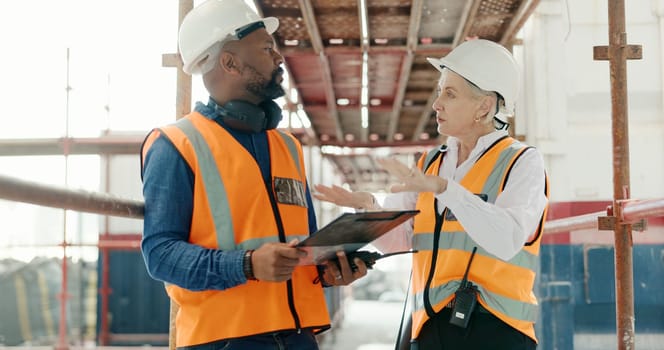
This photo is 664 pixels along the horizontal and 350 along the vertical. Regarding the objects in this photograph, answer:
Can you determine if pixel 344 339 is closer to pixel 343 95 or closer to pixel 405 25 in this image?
pixel 343 95

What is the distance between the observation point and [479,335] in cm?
232

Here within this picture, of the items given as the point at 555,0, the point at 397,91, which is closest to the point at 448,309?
the point at 555,0

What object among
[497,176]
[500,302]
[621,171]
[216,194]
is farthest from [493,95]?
[621,171]

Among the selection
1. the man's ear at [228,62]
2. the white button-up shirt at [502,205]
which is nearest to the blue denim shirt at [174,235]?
the man's ear at [228,62]

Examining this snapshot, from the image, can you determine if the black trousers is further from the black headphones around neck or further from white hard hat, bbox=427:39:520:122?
the black headphones around neck

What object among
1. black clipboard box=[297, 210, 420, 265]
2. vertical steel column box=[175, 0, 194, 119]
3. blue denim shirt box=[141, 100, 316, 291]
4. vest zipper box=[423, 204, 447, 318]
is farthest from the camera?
vertical steel column box=[175, 0, 194, 119]

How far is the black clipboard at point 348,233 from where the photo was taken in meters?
1.93

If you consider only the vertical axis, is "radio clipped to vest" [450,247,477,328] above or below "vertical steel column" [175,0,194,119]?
below

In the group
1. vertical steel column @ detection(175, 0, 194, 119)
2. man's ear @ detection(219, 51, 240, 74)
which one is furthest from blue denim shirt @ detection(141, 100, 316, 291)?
vertical steel column @ detection(175, 0, 194, 119)

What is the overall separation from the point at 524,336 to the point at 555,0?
4.37 metres

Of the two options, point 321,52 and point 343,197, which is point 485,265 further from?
point 321,52

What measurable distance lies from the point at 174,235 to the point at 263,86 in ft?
1.97

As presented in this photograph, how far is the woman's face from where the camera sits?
2514 millimetres

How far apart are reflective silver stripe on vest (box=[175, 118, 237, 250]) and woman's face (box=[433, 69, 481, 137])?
83 cm
